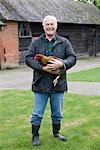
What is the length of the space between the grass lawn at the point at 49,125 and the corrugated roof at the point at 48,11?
40.4 feet

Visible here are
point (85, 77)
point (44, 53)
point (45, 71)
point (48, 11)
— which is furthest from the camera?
point (48, 11)

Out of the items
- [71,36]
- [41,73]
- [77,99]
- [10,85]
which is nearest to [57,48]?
[41,73]

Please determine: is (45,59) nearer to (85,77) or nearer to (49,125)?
(49,125)

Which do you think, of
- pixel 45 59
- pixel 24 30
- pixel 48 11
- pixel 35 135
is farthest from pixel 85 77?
pixel 48 11

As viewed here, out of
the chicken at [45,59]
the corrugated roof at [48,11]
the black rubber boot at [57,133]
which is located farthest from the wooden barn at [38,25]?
the chicken at [45,59]

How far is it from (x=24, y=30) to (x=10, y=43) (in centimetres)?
195

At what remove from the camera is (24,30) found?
79.3ft

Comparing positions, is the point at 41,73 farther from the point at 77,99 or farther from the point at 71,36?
the point at 71,36

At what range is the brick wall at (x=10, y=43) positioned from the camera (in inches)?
874

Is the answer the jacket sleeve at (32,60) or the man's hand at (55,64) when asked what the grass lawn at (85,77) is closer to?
the jacket sleeve at (32,60)

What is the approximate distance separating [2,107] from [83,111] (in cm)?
192

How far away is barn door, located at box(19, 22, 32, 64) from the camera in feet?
77.3

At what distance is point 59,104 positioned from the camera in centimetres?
613

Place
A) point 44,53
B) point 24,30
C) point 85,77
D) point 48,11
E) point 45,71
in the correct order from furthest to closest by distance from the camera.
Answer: point 48,11, point 24,30, point 85,77, point 44,53, point 45,71
